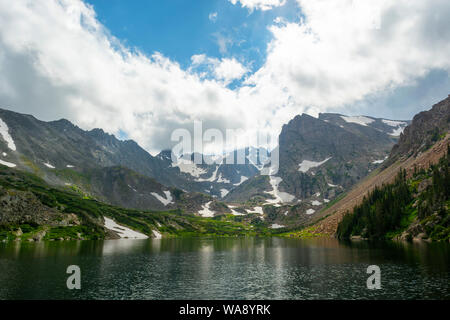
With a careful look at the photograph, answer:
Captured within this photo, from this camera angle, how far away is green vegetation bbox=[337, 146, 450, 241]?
411 feet

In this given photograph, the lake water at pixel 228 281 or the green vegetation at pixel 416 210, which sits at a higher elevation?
the green vegetation at pixel 416 210

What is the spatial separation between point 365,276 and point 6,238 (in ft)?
540

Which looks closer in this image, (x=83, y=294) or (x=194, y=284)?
(x=83, y=294)

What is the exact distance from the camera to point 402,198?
564 ft

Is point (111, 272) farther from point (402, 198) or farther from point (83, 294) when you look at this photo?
point (402, 198)

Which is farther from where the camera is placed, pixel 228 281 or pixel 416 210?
pixel 416 210

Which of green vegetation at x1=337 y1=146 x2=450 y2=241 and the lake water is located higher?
green vegetation at x1=337 y1=146 x2=450 y2=241

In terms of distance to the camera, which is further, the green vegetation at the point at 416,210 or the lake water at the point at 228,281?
the green vegetation at the point at 416,210

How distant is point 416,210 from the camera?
158m

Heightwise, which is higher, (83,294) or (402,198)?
(402,198)

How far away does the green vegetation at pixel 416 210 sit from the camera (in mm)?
125375
